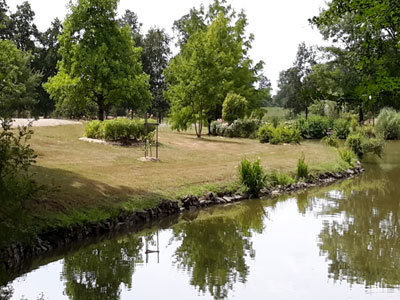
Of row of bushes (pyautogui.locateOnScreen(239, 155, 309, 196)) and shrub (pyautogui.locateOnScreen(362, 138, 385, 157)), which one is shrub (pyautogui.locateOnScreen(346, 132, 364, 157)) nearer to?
shrub (pyautogui.locateOnScreen(362, 138, 385, 157))

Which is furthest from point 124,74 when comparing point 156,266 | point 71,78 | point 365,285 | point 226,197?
point 365,285

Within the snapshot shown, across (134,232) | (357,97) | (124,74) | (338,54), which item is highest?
(338,54)

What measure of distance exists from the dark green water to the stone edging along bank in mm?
458

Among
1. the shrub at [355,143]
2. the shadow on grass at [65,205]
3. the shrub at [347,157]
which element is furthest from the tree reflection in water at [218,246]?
the shrub at [355,143]

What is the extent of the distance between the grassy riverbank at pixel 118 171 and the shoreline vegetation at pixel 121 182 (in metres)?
0.02

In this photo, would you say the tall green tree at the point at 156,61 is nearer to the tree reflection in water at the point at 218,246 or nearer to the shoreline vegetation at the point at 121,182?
the shoreline vegetation at the point at 121,182

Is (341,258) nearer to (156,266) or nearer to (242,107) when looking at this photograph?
(156,266)

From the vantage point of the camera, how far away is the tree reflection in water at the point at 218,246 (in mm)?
8367

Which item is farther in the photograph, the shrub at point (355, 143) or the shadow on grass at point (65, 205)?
the shrub at point (355, 143)

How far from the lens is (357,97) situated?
29.1 feet

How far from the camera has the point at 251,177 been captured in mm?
16969

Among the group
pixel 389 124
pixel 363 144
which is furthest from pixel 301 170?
pixel 389 124

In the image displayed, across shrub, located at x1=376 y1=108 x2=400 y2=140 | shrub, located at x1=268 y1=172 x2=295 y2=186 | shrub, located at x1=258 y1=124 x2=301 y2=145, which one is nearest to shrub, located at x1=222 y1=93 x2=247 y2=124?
shrub, located at x1=258 y1=124 x2=301 y2=145

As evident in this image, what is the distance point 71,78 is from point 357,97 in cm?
2522
